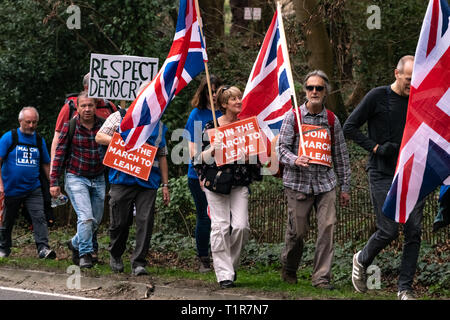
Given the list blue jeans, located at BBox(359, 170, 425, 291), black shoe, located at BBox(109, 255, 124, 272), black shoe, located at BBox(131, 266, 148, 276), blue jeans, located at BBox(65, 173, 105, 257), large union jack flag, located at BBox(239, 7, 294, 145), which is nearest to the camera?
blue jeans, located at BBox(359, 170, 425, 291)

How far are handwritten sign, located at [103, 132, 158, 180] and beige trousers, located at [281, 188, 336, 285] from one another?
172cm

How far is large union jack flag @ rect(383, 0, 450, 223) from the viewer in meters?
7.11

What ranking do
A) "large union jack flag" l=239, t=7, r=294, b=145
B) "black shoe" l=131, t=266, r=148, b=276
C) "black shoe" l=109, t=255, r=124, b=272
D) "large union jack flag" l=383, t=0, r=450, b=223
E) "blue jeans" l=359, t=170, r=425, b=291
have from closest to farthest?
"large union jack flag" l=383, t=0, r=450, b=223
"blue jeans" l=359, t=170, r=425, b=291
"large union jack flag" l=239, t=7, r=294, b=145
"black shoe" l=131, t=266, r=148, b=276
"black shoe" l=109, t=255, r=124, b=272

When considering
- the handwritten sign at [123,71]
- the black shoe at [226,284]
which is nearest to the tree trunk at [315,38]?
the handwritten sign at [123,71]

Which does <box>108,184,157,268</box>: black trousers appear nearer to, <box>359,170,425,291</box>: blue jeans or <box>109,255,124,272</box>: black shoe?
<box>109,255,124,272</box>: black shoe

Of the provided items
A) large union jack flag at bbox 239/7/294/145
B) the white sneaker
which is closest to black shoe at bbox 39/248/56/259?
large union jack flag at bbox 239/7/294/145

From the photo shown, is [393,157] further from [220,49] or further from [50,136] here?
[50,136]

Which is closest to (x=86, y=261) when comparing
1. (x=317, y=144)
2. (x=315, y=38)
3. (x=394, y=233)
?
(x=317, y=144)

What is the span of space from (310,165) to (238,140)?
0.77m

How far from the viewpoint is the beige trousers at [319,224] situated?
27.2ft

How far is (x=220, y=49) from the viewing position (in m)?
17.6

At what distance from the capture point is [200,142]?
28.7 feet

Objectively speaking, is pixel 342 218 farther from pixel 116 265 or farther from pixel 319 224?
pixel 116 265

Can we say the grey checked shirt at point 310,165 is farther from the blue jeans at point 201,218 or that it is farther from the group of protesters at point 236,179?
the blue jeans at point 201,218
